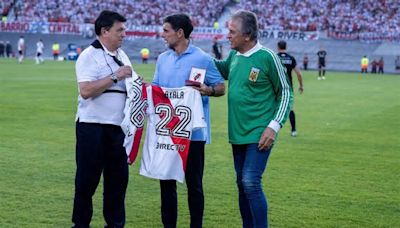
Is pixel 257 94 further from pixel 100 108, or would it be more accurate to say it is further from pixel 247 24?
pixel 100 108

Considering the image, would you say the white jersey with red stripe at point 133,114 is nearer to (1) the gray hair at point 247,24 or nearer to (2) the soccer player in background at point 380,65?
(1) the gray hair at point 247,24

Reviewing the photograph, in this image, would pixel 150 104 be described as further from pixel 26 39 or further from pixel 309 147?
pixel 26 39

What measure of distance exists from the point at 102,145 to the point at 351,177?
522 centimetres

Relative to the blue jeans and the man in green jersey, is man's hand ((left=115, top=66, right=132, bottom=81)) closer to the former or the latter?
the man in green jersey

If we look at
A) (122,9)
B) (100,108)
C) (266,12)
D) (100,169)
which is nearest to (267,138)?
(100,108)

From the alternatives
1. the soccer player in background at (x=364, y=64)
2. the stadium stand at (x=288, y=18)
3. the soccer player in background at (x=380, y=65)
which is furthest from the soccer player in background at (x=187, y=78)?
the stadium stand at (x=288, y=18)

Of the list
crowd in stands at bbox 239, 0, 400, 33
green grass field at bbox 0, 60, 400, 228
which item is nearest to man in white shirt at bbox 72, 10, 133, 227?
green grass field at bbox 0, 60, 400, 228

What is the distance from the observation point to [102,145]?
24.1ft

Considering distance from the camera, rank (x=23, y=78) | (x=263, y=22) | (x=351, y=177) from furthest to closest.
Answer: (x=263, y=22) → (x=23, y=78) → (x=351, y=177)

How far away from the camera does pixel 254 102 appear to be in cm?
679

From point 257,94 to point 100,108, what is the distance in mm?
1569

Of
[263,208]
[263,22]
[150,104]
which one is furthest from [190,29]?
[263,22]

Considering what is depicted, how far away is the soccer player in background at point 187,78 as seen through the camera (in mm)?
7289

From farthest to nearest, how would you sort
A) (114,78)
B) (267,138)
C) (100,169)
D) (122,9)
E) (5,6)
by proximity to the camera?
1. (5,6)
2. (122,9)
3. (100,169)
4. (114,78)
5. (267,138)
